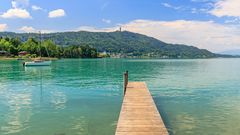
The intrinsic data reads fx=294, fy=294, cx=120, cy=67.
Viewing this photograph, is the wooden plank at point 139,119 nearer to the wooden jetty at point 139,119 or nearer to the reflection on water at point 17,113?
the wooden jetty at point 139,119

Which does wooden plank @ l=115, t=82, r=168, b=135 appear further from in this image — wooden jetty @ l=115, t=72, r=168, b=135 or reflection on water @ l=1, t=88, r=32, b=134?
reflection on water @ l=1, t=88, r=32, b=134

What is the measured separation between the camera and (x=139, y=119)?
18641mm

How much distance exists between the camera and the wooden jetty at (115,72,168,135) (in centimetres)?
1596

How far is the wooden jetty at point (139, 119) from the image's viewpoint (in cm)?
1596

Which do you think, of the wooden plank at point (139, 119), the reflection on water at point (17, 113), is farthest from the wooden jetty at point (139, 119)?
the reflection on water at point (17, 113)

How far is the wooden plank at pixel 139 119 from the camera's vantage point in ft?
52.4

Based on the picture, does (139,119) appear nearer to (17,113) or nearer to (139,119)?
(139,119)

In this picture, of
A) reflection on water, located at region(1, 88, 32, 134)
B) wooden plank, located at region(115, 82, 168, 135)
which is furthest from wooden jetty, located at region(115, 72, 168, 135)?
reflection on water, located at region(1, 88, 32, 134)

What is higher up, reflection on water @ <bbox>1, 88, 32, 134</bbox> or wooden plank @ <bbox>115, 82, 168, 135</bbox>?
wooden plank @ <bbox>115, 82, 168, 135</bbox>

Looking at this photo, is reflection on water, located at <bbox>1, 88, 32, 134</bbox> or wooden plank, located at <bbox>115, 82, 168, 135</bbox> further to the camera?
reflection on water, located at <bbox>1, 88, 32, 134</bbox>

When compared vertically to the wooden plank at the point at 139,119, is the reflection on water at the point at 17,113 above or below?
below

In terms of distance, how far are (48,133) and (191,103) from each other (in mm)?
16902

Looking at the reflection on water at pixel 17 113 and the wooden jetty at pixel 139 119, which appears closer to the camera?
the wooden jetty at pixel 139 119

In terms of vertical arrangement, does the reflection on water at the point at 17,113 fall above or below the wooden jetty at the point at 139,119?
below
